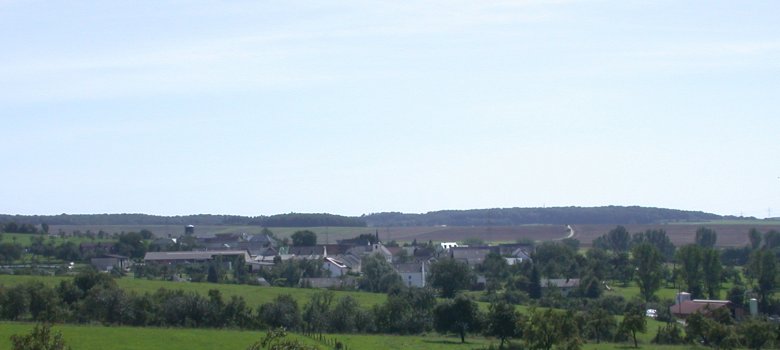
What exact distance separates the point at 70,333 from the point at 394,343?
14306 millimetres

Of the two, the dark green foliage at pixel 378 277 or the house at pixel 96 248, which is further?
the house at pixel 96 248

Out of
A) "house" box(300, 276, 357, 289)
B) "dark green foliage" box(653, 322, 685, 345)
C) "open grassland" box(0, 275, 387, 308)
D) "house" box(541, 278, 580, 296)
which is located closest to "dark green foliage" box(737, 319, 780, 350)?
"dark green foliage" box(653, 322, 685, 345)

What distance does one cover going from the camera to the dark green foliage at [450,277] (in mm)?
73250

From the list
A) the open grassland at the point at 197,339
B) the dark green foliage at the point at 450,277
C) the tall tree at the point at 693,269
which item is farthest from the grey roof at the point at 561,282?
the open grassland at the point at 197,339

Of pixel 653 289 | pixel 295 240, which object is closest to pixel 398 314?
pixel 653 289

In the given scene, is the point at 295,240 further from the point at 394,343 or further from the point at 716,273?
the point at 394,343

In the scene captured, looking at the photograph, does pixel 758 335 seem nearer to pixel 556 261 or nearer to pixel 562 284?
pixel 562 284

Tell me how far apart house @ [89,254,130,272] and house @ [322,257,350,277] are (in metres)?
17.6

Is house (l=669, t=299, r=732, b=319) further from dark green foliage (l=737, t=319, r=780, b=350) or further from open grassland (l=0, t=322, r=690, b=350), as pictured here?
open grassland (l=0, t=322, r=690, b=350)

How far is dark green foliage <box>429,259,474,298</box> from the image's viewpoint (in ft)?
240

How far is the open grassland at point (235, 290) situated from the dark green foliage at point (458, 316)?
319 inches

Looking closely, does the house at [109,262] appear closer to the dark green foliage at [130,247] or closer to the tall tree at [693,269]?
the dark green foliage at [130,247]

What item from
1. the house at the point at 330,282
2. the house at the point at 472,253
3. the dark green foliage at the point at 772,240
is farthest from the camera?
the dark green foliage at the point at 772,240

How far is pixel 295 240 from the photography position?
121 meters
